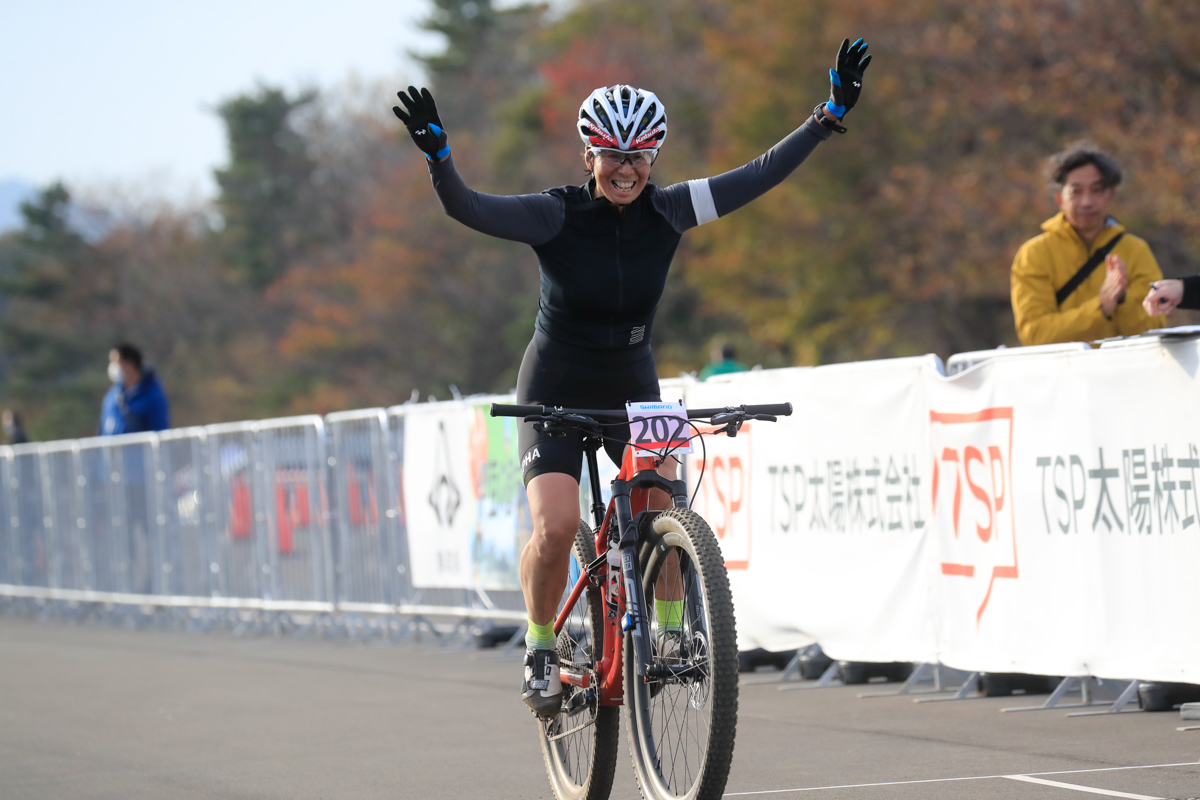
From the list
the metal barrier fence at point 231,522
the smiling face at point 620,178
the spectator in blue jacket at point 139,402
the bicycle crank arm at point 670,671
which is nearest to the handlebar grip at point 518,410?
the smiling face at point 620,178

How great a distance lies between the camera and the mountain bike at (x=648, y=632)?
194 inches

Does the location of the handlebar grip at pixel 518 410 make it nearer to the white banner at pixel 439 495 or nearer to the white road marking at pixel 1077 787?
the white road marking at pixel 1077 787

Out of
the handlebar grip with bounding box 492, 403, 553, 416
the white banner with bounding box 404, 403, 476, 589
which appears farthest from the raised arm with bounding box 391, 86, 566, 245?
the white banner with bounding box 404, 403, 476, 589

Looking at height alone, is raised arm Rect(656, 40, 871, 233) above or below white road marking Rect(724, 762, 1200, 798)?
above

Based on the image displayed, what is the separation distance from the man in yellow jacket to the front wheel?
13.2 feet

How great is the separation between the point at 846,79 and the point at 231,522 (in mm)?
11292

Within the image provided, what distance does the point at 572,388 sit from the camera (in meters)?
5.83

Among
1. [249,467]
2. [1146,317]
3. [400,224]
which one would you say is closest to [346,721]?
[1146,317]

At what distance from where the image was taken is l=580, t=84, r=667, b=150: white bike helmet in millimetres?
5500

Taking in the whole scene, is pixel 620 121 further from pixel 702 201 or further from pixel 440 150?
pixel 440 150

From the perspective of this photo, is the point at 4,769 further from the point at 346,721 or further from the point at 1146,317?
the point at 1146,317

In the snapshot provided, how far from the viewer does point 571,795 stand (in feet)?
19.5

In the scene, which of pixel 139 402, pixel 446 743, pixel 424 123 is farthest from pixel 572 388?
pixel 139 402

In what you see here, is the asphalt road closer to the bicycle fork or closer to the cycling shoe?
the cycling shoe
